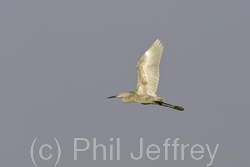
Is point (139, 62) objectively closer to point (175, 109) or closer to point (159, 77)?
point (159, 77)

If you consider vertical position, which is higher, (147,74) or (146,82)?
(147,74)

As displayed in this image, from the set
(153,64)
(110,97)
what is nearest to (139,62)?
(153,64)

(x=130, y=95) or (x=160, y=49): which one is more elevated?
(x=160, y=49)

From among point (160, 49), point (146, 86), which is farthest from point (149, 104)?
point (160, 49)

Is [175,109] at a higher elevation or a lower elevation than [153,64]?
lower

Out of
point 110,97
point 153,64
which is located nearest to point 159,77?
point 153,64

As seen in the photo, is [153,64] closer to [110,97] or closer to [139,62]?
[139,62]
